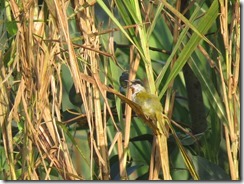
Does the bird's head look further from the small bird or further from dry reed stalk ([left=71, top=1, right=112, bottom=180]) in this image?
dry reed stalk ([left=71, top=1, right=112, bottom=180])

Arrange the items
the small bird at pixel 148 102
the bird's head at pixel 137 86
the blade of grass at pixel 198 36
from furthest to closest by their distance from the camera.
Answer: the bird's head at pixel 137 86 < the small bird at pixel 148 102 < the blade of grass at pixel 198 36

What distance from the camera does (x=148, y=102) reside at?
1.67 metres

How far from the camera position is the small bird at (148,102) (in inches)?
62.3

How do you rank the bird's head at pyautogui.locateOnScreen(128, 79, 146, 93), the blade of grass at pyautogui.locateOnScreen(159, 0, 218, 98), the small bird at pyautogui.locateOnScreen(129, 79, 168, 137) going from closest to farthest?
the blade of grass at pyautogui.locateOnScreen(159, 0, 218, 98)
the small bird at pyautogui.locateOnScreen(129, 79, 168, 137)
the bird's head at pyautogui.locateOnScreen(128, 79, 146, 93)

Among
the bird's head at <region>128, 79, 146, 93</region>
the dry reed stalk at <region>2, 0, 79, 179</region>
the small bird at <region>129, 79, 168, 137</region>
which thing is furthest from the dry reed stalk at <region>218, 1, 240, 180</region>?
the dry reed stalk at <region>2, 0, 79, 179</region>

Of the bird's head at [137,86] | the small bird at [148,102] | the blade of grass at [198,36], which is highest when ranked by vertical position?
the blade of grass at [198,36]

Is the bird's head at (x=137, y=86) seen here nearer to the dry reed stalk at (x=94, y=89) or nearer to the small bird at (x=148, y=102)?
the small bird at (x=148, y=102)

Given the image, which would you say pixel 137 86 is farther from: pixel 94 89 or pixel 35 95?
pixel 35 95

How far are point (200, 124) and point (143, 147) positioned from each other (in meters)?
0.28

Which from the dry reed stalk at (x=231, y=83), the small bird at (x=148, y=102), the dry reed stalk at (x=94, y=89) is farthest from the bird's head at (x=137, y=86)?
the dry reed stalk at (x=231, y=83)

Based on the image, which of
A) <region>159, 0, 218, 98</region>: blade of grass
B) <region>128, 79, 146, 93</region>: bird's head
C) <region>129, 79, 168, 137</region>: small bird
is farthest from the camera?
<region>128, 79, 146, 93</region>: bird's head

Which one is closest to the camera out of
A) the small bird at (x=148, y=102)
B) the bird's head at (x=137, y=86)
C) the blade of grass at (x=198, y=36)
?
the blade of grass at (x=198, y=36)

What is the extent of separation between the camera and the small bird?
1.58m

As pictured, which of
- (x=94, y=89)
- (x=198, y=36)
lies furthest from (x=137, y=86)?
(x=198, y=36)
